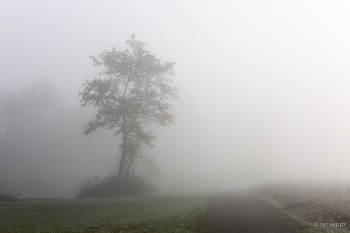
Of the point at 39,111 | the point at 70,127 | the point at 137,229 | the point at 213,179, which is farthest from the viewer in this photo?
the point at 213,179

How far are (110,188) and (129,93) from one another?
12.0 m

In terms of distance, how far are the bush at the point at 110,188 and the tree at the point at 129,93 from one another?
1152mm

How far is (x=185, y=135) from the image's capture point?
367 feet

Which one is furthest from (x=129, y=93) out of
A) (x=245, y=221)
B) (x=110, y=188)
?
(x=245, y=221)

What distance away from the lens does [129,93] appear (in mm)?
35906

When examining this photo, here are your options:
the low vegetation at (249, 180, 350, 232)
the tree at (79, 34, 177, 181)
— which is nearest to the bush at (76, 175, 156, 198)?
the tree at (79, 34, 177, 181)

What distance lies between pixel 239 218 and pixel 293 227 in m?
2.76

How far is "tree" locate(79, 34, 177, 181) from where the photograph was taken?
115ft

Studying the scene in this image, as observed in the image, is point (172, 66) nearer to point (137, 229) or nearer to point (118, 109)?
point (118, 109)

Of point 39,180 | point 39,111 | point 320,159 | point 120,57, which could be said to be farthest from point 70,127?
point 320,159

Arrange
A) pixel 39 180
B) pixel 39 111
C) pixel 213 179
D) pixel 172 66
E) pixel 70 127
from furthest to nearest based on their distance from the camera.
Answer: pixel 213 179
pixel 70 127
pixel 39 111
pixel 39 180
pixel 172 66

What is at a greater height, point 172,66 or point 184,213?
point 172,66

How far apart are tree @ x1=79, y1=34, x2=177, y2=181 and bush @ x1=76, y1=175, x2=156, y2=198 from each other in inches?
45.4

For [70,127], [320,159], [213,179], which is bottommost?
[213,179]
